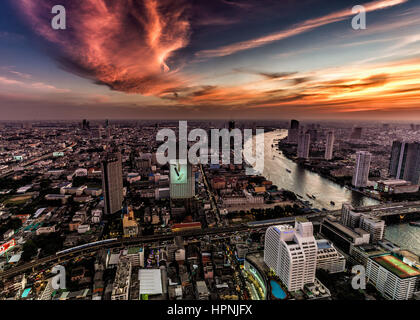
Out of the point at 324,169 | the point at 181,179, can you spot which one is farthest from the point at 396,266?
the point at 324,169

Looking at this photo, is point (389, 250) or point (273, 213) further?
point (273, 213)

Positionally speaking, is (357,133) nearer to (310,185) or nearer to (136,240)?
(310,185)

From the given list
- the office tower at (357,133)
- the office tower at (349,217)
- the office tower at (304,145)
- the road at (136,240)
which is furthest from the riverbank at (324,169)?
the office tower at (357,133)

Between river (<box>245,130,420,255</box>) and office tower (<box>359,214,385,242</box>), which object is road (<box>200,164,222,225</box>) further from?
office tower (<box>359,214,385,242</box>)
